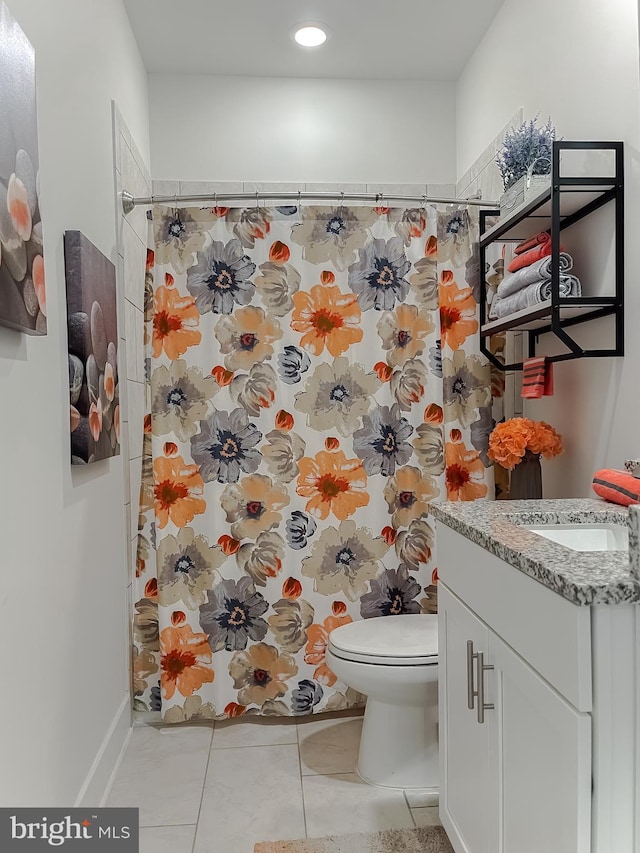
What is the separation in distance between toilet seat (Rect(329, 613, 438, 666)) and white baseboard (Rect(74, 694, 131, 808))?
2.36 feet

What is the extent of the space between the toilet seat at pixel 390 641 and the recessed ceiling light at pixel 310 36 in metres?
2.25

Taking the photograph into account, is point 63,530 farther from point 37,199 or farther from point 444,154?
point 444,154

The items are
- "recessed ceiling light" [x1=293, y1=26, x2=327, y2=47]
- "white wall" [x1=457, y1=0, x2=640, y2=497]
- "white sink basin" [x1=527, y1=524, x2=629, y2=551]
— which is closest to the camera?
"white sink basin" [x1=527, y1=524, x2=629, y2=551]

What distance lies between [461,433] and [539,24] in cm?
135

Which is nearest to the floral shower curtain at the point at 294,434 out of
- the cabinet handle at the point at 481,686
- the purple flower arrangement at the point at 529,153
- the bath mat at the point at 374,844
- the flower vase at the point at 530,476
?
the flower vase at the point at 530,476

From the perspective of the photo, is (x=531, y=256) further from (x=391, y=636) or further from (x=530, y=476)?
(x=391, y=636)

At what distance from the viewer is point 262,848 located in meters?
1.77

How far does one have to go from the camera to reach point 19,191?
1259mm

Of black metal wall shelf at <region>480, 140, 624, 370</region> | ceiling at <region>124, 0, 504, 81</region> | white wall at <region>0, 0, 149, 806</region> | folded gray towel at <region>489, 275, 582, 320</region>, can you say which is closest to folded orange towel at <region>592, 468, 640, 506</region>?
black metal wall shelf at <region>480, 140, 624, 370</region>

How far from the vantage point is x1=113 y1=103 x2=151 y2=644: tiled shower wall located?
238 cm

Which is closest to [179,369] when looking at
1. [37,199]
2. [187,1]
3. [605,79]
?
[37,199]

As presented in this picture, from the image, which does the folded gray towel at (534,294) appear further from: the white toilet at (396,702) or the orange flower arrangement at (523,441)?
the white toilet at (396,702)

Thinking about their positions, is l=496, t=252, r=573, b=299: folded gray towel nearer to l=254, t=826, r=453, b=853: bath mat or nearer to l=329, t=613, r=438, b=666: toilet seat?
l=329, t=613, r=438, b=666: toilet seat

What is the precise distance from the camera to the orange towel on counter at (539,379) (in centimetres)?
201
